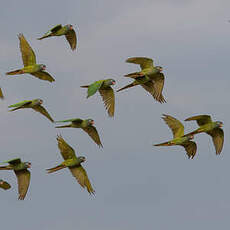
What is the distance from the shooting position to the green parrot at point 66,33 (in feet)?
103

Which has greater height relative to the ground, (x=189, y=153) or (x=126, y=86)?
(x=126, y=86)

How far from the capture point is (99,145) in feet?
103

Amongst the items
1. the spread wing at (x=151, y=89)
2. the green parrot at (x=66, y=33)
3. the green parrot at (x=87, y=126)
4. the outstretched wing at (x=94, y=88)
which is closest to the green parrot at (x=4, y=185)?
the green parrot at (x=87, y=126)

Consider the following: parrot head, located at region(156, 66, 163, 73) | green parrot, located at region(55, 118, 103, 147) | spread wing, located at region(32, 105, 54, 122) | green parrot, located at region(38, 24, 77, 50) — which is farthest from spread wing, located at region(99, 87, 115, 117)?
green parrot, located at region(38, 24, 77, 50)

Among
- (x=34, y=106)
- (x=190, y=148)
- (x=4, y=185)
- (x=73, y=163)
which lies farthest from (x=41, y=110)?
(x=190, y=148)

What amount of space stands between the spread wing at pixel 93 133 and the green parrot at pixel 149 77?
7.23 feet

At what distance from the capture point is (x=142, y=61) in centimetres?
3022

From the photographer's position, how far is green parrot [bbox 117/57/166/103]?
98.9ft

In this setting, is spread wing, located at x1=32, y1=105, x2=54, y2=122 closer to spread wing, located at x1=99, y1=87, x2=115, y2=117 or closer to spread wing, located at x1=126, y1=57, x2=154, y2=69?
spread wing, located at x1=99, y1=87, x2=115, y2=117

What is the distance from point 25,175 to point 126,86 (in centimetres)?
513

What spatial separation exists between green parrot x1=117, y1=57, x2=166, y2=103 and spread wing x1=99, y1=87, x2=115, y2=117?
2.90 feet

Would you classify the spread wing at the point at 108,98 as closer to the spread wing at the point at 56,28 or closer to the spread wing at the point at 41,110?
the spread wing at the point at 41,110

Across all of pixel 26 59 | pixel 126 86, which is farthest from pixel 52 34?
pixel 126 86

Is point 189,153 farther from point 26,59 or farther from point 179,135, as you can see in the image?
point 26,59
